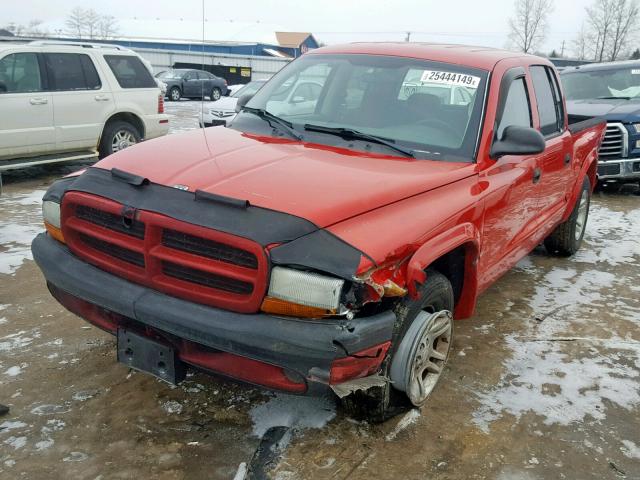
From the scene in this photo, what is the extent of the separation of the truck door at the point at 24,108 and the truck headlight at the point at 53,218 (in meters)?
5.57

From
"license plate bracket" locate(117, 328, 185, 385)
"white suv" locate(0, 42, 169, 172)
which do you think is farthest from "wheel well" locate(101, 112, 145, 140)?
"license plate bracket" locate(117, 328, 185, 385)

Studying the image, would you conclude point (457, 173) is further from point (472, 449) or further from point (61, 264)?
point (61, 264)

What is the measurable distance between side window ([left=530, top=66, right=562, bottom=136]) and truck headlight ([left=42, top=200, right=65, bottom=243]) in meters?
3.24

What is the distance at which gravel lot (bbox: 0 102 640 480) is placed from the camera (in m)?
2.63

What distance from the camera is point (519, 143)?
3301 mm

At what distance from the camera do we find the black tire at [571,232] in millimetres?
5617

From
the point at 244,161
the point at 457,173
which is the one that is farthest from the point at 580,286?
the point at 244,161

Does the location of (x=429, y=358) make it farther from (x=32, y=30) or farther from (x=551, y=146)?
(x=32, y=30)

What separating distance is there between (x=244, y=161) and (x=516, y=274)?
133 inches

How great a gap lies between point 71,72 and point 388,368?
7.66m

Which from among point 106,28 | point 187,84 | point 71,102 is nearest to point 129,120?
point 71,102

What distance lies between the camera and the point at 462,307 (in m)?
3.38

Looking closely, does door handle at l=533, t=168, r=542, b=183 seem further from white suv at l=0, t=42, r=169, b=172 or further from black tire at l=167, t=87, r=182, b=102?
black tire at l=167, t=87, r=182, b=102

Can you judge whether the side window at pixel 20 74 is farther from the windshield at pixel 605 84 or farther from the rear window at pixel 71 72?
the windshield at pixel 605 84
